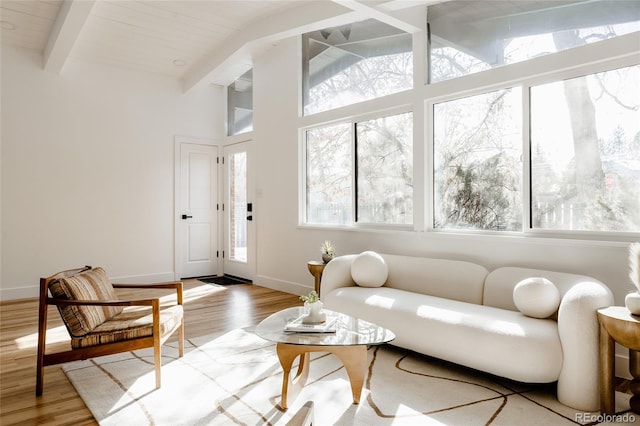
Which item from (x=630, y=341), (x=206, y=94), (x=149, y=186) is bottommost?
(x=630, y=341)

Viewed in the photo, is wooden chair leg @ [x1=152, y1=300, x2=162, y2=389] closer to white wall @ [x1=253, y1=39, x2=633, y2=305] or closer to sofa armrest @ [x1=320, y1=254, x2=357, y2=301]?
sofa armrest @ [x1=320, y1=254, x2=357, y2=301]

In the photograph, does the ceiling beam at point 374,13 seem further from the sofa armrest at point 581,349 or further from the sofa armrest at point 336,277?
the sofa armrest at point 581,349

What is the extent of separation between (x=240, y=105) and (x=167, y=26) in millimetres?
2008

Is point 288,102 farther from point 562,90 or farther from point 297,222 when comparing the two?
point 562,90

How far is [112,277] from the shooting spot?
5848mm

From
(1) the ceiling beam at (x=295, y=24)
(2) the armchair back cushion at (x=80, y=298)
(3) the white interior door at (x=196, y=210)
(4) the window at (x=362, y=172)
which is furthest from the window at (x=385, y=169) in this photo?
(3) the white interior door at (x=196, y=210)

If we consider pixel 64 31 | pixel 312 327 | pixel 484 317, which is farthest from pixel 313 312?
pixel 64 31

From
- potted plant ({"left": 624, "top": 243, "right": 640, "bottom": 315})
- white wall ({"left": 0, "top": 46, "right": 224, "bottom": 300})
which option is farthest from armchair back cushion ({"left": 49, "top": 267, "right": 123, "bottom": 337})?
white wall ({"left": 0, "top": 46, "right": 224, "bottom": 300})

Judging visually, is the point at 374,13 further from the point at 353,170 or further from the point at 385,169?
the point at 353,170

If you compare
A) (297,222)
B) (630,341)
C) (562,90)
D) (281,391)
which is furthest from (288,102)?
(630,341)

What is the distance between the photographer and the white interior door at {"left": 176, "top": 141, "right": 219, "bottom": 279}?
6.45 meters

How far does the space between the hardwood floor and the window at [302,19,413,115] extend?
98.6 inches

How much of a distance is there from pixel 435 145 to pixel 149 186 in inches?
169

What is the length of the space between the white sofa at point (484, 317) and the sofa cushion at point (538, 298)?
0.04 m
